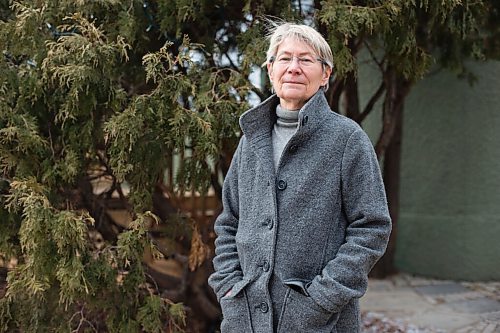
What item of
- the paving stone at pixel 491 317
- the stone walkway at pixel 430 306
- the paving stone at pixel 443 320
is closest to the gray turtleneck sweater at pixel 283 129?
the stone walkway at pixel 430 306

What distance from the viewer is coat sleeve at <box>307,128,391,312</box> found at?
202cm

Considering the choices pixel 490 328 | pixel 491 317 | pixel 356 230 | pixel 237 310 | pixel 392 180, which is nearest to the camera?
pixel 356 230

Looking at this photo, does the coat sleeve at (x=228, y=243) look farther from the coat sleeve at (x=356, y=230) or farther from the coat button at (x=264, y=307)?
the coat sleeve at (x=356, y=230)

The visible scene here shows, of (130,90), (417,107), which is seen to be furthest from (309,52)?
(417,107)

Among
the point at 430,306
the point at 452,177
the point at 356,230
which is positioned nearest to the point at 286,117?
the point at 356,230

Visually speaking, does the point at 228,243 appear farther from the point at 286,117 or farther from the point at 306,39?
the point at 306,39

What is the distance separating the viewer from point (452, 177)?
576 centimetres

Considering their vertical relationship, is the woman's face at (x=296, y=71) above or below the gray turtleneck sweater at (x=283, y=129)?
above

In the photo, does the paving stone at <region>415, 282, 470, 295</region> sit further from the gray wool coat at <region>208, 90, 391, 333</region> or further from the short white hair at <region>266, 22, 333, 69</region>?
the short white hair at <region>266, 22, 333, 69</region>

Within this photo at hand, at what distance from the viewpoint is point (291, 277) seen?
209cm

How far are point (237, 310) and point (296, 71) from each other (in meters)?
0.83

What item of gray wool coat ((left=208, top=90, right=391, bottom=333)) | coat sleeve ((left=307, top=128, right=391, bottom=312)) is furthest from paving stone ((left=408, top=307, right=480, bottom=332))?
coat sleeve ((left=307, top=128, right=391, bottom=312))

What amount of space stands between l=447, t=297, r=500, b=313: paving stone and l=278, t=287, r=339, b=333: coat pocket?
3.08 meters

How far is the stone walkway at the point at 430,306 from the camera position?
175 inches
